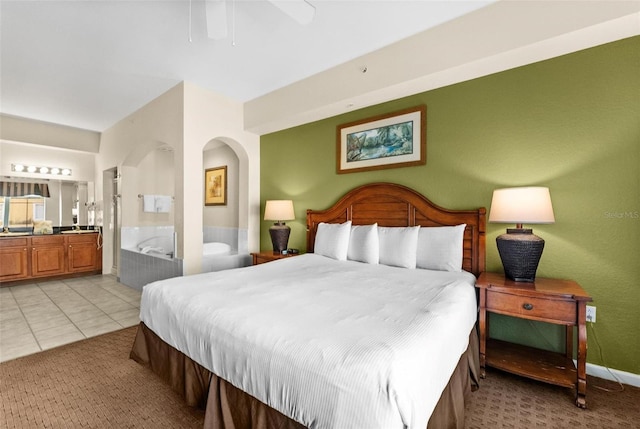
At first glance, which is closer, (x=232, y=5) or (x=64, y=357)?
(x=232, y=5)

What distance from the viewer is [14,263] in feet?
15.2

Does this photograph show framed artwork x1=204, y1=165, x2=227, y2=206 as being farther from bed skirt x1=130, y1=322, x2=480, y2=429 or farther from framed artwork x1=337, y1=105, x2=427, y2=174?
bed skirt x1=130, y1=322, x2=480, y2=429

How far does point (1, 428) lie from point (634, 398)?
3.86 metres

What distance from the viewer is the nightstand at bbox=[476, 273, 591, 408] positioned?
1.82 meters

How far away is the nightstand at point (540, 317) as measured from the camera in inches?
71.8

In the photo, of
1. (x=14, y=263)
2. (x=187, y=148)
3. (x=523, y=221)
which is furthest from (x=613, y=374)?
(x=14, y=263)

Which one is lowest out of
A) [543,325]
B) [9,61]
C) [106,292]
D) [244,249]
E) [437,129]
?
[106,292]

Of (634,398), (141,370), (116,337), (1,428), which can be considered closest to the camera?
(1,428)

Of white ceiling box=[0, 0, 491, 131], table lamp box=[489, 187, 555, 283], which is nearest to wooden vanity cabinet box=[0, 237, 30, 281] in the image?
white ceiling box=[0, 0, 491, 131]

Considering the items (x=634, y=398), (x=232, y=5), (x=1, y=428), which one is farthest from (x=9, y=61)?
(x=634, y=398)

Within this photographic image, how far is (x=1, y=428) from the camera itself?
1.62 m

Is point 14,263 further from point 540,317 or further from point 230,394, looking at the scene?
point 540,317

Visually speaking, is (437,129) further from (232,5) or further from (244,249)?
(244,249)

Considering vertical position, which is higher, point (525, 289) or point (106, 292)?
point (525, 289)
